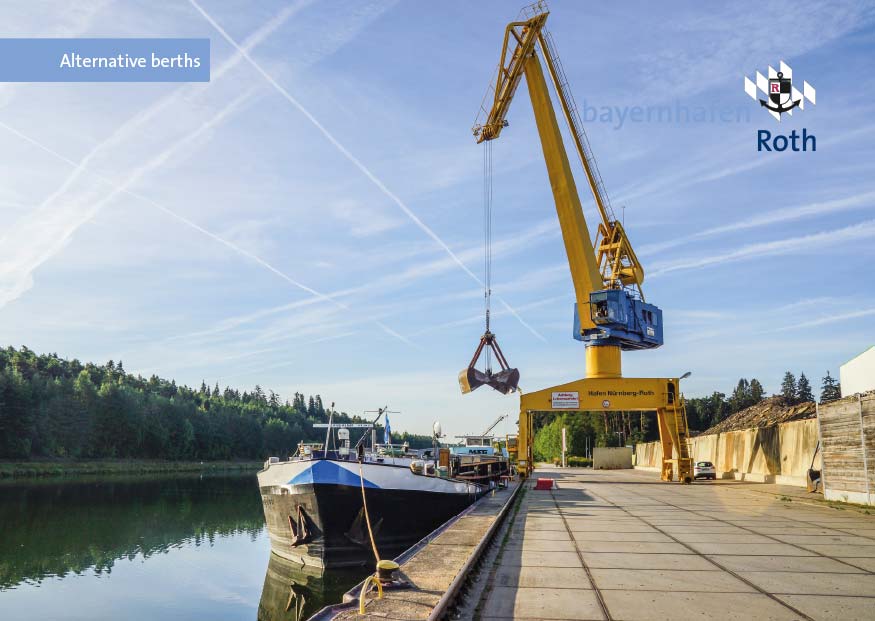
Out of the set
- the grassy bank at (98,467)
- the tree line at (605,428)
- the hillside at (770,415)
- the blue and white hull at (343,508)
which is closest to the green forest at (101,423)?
the grassy bank at (98,467)

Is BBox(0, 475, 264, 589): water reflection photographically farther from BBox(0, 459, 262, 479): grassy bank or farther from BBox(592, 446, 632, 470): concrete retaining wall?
BBox(592, 446, 632, 470): concrete retaining wall

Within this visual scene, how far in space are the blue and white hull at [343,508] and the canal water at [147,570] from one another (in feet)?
2.60

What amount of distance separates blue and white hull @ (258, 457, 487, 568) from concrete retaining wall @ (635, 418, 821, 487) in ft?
65.1

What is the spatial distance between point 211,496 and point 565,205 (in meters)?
39.1

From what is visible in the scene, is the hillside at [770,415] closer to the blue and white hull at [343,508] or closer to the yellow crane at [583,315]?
the yellow crane at [583,315]

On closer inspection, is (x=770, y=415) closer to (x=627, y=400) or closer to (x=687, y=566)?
(x=627, y=400)

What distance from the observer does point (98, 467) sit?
10069 centimetres

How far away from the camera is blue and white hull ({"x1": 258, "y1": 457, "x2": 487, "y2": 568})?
21.9 m

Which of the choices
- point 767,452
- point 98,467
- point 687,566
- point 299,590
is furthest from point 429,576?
point 98,467

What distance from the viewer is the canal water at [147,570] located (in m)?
19.2

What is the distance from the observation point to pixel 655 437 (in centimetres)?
13000

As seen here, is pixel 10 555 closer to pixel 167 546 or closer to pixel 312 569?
pixel 167 546

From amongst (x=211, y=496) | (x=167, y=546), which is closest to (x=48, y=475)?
(x=211, y=496)

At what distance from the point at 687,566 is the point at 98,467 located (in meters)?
105
